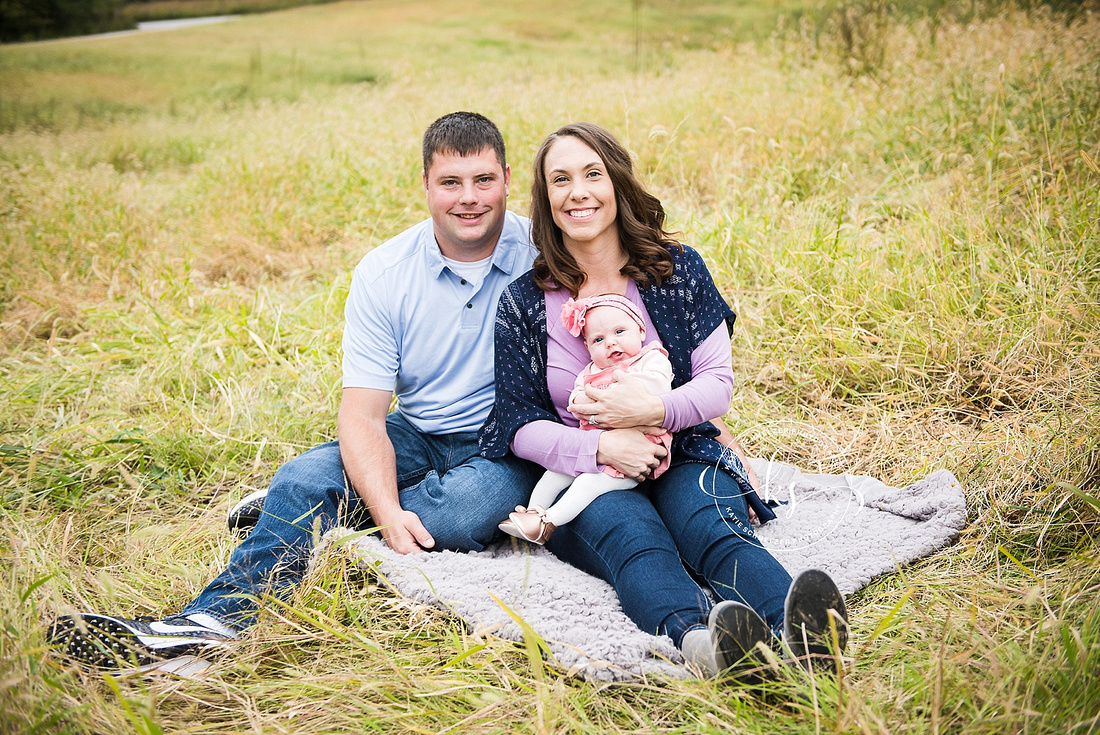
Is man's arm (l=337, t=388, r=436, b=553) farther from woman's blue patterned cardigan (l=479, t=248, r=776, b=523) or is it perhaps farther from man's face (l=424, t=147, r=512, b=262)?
man's face (l=424, t=147, r=512, b=262)

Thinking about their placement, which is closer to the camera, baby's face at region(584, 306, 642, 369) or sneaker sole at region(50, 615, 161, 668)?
sneaker sole at region(50, 615, 161, 668)

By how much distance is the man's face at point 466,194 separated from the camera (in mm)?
2529

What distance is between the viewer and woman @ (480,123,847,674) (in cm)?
205

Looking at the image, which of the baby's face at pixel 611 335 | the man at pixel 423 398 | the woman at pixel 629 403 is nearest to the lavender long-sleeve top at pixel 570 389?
the woman at pixel 629 403

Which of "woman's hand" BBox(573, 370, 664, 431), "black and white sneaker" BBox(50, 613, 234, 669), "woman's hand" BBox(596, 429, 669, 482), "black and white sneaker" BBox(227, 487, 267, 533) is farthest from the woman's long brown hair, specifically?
"black and white sneaker" BBox(50, 613, 234, 669)

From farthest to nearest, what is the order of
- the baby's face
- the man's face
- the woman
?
the man's face < the baby's face < the woman

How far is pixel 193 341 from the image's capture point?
3959 millimetres

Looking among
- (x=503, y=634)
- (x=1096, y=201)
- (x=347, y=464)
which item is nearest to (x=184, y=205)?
(x=347, y=464)

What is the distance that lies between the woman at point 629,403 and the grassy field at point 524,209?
376mm

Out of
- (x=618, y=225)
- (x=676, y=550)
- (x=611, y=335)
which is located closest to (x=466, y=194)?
(x=618, y=225)

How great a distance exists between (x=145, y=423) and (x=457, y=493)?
177 centimetres

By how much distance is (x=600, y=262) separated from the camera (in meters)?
2.48

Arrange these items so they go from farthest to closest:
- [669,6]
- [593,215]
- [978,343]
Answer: [669,6], [978,343], [593,215]

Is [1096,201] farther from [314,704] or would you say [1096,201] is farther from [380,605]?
[314,704]
